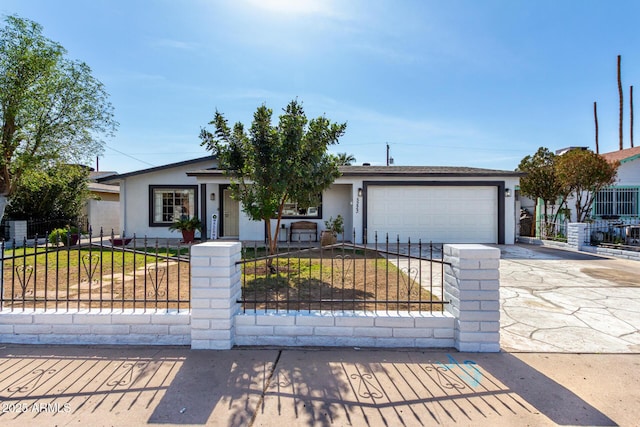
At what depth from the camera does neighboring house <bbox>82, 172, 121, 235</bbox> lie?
646 inches

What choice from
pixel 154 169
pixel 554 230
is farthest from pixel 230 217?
pixel 554 230

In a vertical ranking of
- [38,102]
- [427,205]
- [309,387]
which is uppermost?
[38,102]

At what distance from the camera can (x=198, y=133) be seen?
6.42 metres

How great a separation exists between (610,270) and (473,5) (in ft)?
23.8

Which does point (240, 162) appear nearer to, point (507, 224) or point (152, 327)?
point (152, 327)

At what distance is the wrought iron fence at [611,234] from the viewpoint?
31.6 feet

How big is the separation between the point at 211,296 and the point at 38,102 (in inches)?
186

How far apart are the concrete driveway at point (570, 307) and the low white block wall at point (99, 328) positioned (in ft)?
11.4

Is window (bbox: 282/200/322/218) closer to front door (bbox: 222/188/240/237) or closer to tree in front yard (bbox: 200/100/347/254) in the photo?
front door (bbox: 222/188/240/237)

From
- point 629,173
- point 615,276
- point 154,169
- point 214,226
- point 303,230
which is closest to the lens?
point 615,276

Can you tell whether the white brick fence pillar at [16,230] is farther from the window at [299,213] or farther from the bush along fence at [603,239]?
the bush along fence at [603,239]

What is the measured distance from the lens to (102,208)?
17688 millimetres

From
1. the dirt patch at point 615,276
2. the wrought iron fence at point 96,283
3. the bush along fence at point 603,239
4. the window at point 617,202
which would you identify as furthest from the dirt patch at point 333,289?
the window at point 617,202

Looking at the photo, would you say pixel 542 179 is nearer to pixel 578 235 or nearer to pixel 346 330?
pixel 578 235
